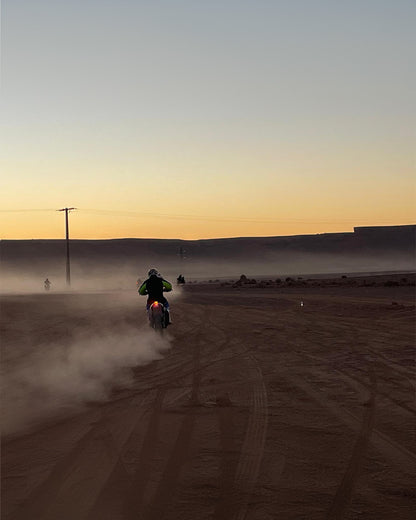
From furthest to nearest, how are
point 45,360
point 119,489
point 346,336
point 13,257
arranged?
point 13,257
point 346,336
point 45,360
point 119,489

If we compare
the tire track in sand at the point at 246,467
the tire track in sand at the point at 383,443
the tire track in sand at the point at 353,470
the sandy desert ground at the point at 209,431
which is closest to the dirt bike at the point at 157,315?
the sandy desert ground at the point at 209,431

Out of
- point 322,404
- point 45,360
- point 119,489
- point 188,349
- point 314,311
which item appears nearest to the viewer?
point 119,489

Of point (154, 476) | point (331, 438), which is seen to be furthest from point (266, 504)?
point (331, 438)

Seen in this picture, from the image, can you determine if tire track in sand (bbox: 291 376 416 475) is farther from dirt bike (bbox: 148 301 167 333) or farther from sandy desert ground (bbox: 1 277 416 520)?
dirt bike (bbox: 148 301 167 333)

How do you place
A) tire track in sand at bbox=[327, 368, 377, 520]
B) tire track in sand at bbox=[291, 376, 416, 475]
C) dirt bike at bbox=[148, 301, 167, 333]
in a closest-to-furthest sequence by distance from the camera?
1. tire track in sand at bbox=[327, 368, 377, 520]
2. tire track in sand at bbox=[291, 376, 416, 475]
3. dirt bike at bbox=[148, 301, 167, 333]

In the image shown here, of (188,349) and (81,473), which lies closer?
(81,473)

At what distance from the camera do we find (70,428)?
8.62 metres

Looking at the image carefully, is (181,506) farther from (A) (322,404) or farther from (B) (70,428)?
(A) (322,404)

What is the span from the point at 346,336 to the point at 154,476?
583 inches

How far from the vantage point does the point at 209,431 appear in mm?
8344

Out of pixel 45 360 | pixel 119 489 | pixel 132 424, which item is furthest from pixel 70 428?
pixel 45 360

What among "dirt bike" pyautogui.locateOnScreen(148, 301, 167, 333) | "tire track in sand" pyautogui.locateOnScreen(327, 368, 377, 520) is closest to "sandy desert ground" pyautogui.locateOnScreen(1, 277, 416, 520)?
"tire track in sand" pyautogui.locateOnScreen(327, 368, 377, 520)

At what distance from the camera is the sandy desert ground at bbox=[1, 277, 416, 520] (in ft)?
19.0

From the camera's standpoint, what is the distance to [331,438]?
7.93 metres
